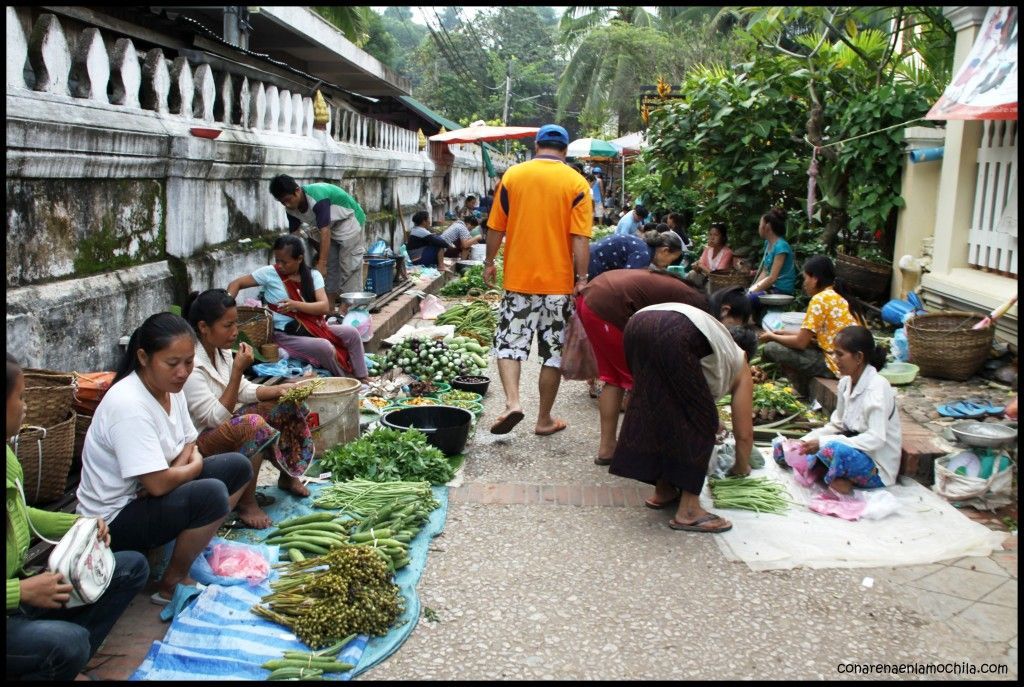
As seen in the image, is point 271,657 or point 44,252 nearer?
point 271,657

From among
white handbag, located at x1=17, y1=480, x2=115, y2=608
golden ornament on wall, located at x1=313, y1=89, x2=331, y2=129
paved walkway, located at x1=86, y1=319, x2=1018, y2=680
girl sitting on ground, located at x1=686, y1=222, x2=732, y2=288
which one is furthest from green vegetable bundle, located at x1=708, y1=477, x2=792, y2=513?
golden ornament on wall, located at x1=313, y1=89, x2=331, y2=129

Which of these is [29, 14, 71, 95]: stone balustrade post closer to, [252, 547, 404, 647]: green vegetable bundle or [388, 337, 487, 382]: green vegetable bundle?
[252, 547, 404, 647]: green vegetable bundle

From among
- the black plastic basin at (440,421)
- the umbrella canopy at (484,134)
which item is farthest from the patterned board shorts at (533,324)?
the umbrella canopy at (484,134)

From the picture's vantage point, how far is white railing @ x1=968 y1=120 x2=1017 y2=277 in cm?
726

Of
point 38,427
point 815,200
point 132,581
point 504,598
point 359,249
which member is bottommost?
point 504,598

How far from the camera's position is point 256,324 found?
6.45 metres

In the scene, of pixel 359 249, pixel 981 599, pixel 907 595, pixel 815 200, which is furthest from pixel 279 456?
pixel 815 200

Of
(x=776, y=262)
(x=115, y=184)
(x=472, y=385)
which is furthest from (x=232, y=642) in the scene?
(x=776, y=262)

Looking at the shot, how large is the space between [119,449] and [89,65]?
118 inches

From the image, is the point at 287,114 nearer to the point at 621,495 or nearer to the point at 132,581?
the point at 621,495

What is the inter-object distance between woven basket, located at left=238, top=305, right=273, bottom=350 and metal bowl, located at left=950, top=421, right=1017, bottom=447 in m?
4.63

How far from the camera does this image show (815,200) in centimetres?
1085

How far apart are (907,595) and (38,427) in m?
4.02

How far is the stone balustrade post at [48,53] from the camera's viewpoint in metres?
4.95
